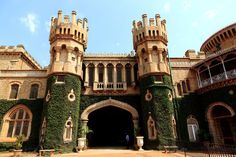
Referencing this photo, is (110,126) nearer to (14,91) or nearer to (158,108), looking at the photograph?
(158,108)

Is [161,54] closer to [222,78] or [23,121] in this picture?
[222,78]

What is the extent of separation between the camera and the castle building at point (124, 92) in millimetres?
17953

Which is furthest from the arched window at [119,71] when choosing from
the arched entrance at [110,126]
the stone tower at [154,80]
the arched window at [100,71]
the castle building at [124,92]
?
the arched entrance at [110,126]

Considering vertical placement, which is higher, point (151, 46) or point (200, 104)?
point (151, 46)

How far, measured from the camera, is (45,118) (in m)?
17.7

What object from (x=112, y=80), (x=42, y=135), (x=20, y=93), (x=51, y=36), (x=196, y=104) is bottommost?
(x=42, y=135)

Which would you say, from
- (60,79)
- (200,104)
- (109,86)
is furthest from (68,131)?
(200,104)

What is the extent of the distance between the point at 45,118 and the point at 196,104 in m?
17.9

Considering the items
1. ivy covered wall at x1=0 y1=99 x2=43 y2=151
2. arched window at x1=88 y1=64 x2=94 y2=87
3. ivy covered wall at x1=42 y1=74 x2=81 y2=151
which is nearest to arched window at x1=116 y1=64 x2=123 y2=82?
arched window at x1=88 y1=64 x2=94 y2=87

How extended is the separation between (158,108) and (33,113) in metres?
14.8

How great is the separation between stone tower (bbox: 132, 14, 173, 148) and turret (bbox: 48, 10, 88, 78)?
753 centimetres

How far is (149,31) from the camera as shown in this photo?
22078 millimetres

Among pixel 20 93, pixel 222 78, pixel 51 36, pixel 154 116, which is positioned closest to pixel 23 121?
pixel 20 93

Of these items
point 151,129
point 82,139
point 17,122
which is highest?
point 17,122
